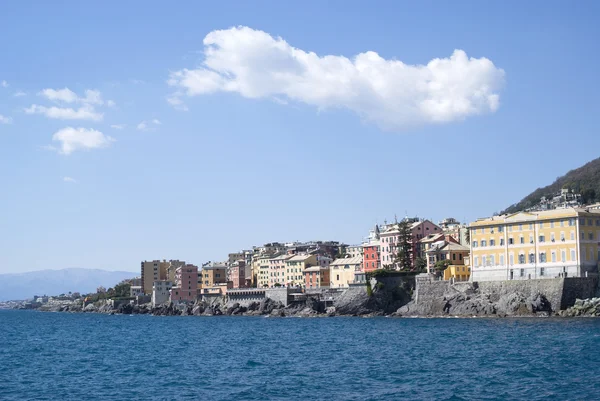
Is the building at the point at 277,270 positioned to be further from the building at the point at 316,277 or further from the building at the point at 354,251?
Answer: the building at the point at 354,251

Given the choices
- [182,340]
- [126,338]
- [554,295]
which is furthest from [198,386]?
[554,295]

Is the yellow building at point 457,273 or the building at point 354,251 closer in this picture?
the yellow building at point 457,273

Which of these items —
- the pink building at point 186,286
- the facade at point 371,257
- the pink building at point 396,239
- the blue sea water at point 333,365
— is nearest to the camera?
the blue sea water at point 333,365

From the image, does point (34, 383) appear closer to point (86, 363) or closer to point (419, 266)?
point (86, 363)

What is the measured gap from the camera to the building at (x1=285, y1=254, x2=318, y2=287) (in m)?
140

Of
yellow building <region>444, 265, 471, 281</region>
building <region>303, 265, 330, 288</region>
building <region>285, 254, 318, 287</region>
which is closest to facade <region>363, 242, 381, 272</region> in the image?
building <region>303, 265, 330, 288</region>

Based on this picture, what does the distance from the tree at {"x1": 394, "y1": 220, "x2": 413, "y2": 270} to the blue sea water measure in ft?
109

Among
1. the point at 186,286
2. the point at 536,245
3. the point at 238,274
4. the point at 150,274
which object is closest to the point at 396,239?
the point at 536,245

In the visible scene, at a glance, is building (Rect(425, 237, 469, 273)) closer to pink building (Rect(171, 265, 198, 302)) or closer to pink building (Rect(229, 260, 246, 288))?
pink building (Rect(229, 260, 246, 288))

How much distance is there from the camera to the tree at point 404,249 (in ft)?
353

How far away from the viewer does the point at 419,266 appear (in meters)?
106

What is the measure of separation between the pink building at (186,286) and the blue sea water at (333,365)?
8066 centimetres

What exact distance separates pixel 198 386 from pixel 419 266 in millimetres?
70525

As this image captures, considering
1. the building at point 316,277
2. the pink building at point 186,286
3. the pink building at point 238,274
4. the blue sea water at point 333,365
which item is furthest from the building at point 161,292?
the blue sea water at point 333,365
